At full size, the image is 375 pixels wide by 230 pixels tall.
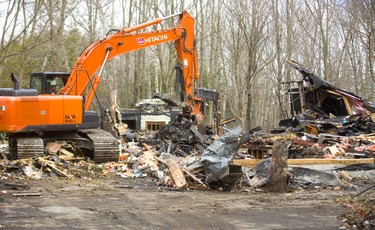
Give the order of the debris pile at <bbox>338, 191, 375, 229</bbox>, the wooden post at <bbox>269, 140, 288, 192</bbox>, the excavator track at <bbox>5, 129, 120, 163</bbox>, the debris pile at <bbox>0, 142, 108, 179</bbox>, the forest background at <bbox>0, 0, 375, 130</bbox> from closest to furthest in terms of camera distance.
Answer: the debris pile at <bbox>338, 191, 375, 229</bbox>
the wooden post at <bbox>269, 140, 288, 192</bbox>
the debris pile at <bbox>0, 142, 108, 179</bbox>
the excavator track at <bbox>5, 129, 120, 163</bbox>
the forest background at <bbox>0, 0, 375, 130</bbox>

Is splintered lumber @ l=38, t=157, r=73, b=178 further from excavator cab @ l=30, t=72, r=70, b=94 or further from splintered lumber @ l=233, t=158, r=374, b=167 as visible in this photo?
splintered lumber @ l=233, t=158, r=374, b=167

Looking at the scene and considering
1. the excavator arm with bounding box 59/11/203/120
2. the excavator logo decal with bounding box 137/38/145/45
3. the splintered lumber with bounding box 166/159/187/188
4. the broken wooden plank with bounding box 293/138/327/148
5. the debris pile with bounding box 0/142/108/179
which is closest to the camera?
→ the splintered lumber with bounding box 166/159/187/188

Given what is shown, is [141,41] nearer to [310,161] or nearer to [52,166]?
[52,166]

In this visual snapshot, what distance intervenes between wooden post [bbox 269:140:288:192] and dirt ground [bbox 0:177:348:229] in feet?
1.04

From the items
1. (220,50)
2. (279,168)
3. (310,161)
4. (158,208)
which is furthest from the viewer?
(220,50)

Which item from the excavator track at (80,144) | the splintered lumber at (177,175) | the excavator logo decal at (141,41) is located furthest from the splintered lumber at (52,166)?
the excavator logo decal at (141,41)

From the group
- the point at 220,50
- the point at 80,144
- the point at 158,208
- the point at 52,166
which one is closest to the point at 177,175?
the point at 158,208

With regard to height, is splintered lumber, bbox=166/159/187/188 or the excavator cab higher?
the excavator cab

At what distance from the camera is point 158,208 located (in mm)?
8602

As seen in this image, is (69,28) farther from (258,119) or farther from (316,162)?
(316,162)

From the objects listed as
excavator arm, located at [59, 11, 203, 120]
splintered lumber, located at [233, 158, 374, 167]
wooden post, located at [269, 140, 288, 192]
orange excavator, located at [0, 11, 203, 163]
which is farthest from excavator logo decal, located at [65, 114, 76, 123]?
wooden post, located at [269, 140, 288, 192]

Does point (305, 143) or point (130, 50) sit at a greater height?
point (130, 50)

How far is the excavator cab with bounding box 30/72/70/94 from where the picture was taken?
15203mm

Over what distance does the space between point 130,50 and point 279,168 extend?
728 cm
